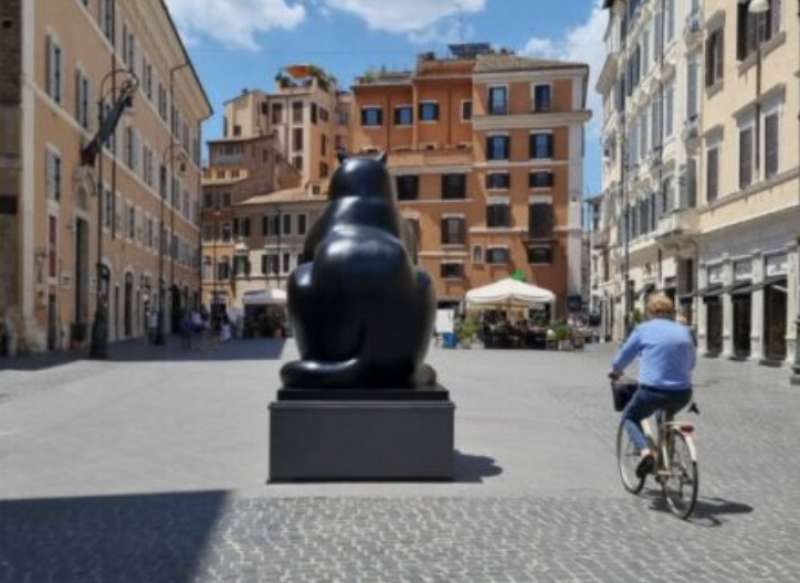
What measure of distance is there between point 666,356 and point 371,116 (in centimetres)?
6736

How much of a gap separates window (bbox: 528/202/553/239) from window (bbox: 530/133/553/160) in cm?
312

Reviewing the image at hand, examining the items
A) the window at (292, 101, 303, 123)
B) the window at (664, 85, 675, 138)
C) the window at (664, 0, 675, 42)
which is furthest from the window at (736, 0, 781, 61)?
the window at (292, 101, 303, 123)

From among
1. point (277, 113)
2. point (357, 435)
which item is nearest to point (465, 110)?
point (277, 113)

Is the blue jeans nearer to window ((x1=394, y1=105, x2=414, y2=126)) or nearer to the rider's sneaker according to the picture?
the rider's sneaker

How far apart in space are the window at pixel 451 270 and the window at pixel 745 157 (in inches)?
1432

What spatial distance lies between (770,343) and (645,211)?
19.0 metres

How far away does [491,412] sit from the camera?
50.5ft

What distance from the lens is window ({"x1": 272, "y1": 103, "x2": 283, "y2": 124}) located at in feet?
337

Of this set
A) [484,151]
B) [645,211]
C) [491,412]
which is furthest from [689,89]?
[484,151]

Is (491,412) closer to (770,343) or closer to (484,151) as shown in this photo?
(770,343)

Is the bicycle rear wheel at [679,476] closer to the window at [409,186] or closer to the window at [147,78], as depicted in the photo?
the window at [147,78]

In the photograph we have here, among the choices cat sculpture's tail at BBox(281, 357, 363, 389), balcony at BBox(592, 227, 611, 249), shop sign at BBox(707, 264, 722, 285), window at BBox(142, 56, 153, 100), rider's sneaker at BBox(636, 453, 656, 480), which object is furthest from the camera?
balcony at BBox(592, 227, 611, 249)

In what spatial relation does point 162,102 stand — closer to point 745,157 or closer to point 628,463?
point 745,157

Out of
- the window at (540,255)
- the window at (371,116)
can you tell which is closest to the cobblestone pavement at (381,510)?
the window at (540,255)
